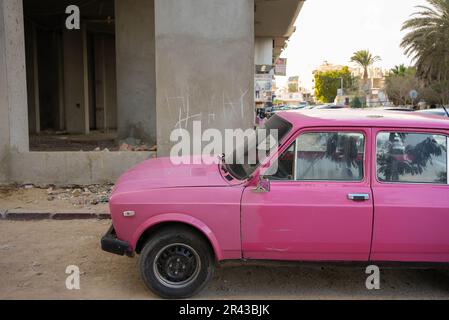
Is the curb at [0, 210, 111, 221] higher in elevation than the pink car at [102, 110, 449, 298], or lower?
lower

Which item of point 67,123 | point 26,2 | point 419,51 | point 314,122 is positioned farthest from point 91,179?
point 419,51

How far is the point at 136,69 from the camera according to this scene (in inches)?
477

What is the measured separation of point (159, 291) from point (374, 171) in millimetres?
2161

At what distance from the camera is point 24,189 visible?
26.9 feet

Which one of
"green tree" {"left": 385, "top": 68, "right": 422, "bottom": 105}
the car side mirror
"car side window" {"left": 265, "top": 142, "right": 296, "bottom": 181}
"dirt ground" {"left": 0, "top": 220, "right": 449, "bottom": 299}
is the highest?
"green tree" {"left": 385, "top": 68, "right": 422, "bottom": 105}

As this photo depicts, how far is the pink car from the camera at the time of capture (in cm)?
397

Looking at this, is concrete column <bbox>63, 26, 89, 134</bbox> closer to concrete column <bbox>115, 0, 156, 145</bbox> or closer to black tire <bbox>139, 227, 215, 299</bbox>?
concrete column <bbox>115, 0, 156, 145</bbox>

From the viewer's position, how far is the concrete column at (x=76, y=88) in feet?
Answer: 62.3

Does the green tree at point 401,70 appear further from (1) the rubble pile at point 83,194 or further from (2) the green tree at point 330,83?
(1) the rubble pile at point 83,194

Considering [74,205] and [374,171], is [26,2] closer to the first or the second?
[74,205]

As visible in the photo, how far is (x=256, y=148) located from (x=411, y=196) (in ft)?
4.72

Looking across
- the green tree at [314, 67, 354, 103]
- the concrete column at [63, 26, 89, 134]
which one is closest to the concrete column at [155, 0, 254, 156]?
the concrete column at [63, 26, 89, 134]

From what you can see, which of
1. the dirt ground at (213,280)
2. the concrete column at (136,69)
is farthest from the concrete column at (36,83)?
the dirt ground at (213,280)

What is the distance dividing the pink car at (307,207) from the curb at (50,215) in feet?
9.54
